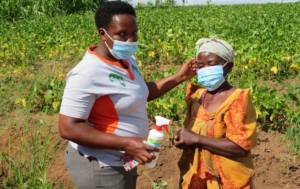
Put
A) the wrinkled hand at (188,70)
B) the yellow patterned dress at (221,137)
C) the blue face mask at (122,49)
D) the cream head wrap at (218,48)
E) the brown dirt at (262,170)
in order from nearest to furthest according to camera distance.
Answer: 1. the blue face mask at (122,49)
2. the yellow patterned dress at (221,137)
3. the cream head wrap at (218,48)
4. the wrinkled hand at (188,70)
5. the brown dirt at (262,170)

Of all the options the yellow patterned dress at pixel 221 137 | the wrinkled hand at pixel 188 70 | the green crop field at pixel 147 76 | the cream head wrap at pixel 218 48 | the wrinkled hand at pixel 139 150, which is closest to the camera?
the wrinkled hand at pixel 139 150

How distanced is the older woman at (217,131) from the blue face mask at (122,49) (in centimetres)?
43

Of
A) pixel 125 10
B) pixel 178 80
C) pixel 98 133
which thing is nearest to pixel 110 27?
pixel 125 10

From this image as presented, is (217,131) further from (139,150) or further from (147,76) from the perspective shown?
(147,76)

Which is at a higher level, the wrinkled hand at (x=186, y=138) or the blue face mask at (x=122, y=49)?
the blue face mask at (x=122, y=49)

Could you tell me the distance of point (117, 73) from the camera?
9.09ft

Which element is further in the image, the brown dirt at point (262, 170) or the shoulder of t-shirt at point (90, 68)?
the brown dirt at point (262, 170)

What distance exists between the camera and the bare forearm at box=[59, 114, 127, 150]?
2668 mm

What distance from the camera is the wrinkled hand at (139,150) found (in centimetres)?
263

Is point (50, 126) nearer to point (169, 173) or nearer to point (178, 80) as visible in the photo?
point (169, 173)

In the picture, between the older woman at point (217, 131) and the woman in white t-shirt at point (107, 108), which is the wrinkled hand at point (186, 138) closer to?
the older woman at point (217, 131)

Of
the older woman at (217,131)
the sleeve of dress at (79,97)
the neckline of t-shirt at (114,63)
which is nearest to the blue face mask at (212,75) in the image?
the older woman at (217,131)

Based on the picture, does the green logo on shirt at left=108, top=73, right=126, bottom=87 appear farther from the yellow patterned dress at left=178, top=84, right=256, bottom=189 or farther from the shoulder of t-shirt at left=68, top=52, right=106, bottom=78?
the yellow patterned dress at left=178, top=84, right=256, bottom=189

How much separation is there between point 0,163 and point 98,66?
9.15ft
